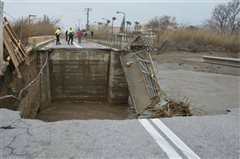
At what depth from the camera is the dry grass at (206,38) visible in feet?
130

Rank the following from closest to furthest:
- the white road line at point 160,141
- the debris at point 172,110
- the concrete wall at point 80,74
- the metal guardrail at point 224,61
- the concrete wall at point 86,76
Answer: the white road line at point 160,141
the debris at point 172,110
the metal guardrail at point 224,61
the concrete wall at point 86,76
the concrete wall at point 80,74

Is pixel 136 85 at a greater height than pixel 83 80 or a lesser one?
greater

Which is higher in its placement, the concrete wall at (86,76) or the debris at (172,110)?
the debris at (172,110)

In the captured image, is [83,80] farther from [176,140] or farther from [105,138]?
[176,140]

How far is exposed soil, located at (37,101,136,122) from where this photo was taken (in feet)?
68.4

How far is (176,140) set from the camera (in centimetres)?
561

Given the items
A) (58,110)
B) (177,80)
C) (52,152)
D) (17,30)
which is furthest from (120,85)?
(52,152)

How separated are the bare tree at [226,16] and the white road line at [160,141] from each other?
69.6m

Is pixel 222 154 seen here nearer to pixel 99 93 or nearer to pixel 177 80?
pixel 177 80

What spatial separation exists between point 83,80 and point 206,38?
20787mm

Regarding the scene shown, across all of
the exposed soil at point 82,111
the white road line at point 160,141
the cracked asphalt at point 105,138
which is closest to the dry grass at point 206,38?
the exposed soil at point 82,111

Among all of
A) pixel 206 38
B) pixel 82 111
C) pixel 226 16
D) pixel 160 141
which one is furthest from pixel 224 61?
pixel 226 16

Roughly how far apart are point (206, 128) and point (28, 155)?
12.0 feet

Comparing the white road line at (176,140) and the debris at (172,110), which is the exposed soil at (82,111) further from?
the white road line at (176,140)
